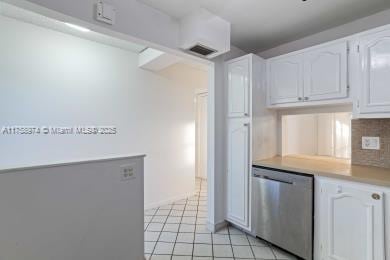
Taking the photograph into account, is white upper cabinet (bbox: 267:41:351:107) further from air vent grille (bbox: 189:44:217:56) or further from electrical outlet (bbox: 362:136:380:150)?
air vent grille (bbox: 189:44:217:56)

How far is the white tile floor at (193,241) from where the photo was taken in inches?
81.6

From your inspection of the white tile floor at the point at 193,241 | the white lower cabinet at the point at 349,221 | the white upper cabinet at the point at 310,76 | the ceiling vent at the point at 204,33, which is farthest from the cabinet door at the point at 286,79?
the white tile floor at the point at 193,241

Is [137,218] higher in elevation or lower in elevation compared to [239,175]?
lower

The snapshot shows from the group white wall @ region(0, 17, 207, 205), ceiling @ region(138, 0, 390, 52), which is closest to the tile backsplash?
ceiling @ region(138, 0, 390, 52)

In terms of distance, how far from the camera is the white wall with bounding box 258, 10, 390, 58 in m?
2.03

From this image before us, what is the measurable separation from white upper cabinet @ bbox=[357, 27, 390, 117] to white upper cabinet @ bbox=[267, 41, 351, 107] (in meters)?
0.13

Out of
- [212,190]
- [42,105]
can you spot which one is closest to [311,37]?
[212,190]

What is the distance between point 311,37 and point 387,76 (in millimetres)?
1102

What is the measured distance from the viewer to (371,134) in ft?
6.86

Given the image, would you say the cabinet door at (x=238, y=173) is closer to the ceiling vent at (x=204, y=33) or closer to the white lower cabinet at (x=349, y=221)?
the white lower cabinet at (x=349, y=221)

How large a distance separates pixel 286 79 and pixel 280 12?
0.69 meters

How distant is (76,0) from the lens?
152 centimetres

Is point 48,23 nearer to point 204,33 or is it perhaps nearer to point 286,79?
point 204,33

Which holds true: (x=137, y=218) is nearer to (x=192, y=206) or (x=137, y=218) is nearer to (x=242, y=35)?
(x=192, y=206)
